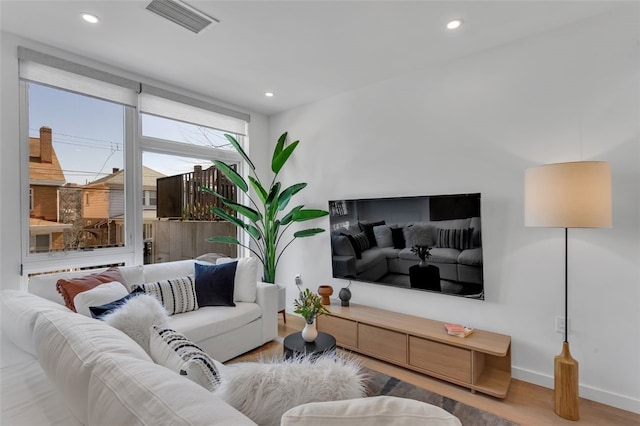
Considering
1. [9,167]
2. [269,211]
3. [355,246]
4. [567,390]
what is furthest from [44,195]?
[567,390]

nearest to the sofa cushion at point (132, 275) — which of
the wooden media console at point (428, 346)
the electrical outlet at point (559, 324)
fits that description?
the wooden media console at point (428, 346)

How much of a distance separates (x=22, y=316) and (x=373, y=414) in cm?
164

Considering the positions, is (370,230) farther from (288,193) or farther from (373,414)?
(373,414)

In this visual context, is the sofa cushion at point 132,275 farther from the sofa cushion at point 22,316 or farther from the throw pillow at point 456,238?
the throw pillow at point 456,238

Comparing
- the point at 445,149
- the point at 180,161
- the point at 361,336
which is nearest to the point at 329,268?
the point at 361,336

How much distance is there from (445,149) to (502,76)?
2.31ft

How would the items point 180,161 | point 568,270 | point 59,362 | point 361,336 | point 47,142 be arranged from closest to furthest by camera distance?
1. point 59,362
2. point 568,270
3. point 47,142
4. point 361,336
5. point 180,161

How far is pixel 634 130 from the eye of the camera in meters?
2.04

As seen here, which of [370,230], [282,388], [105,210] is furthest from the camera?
[370,230]

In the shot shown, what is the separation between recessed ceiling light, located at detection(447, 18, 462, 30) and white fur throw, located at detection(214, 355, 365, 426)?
2415 mm

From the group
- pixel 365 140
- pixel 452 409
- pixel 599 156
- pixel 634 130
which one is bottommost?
pixel 452 409

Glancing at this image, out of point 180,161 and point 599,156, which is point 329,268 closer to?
point 180,161

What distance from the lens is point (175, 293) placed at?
2611 mm

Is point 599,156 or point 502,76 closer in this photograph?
point 599,156
